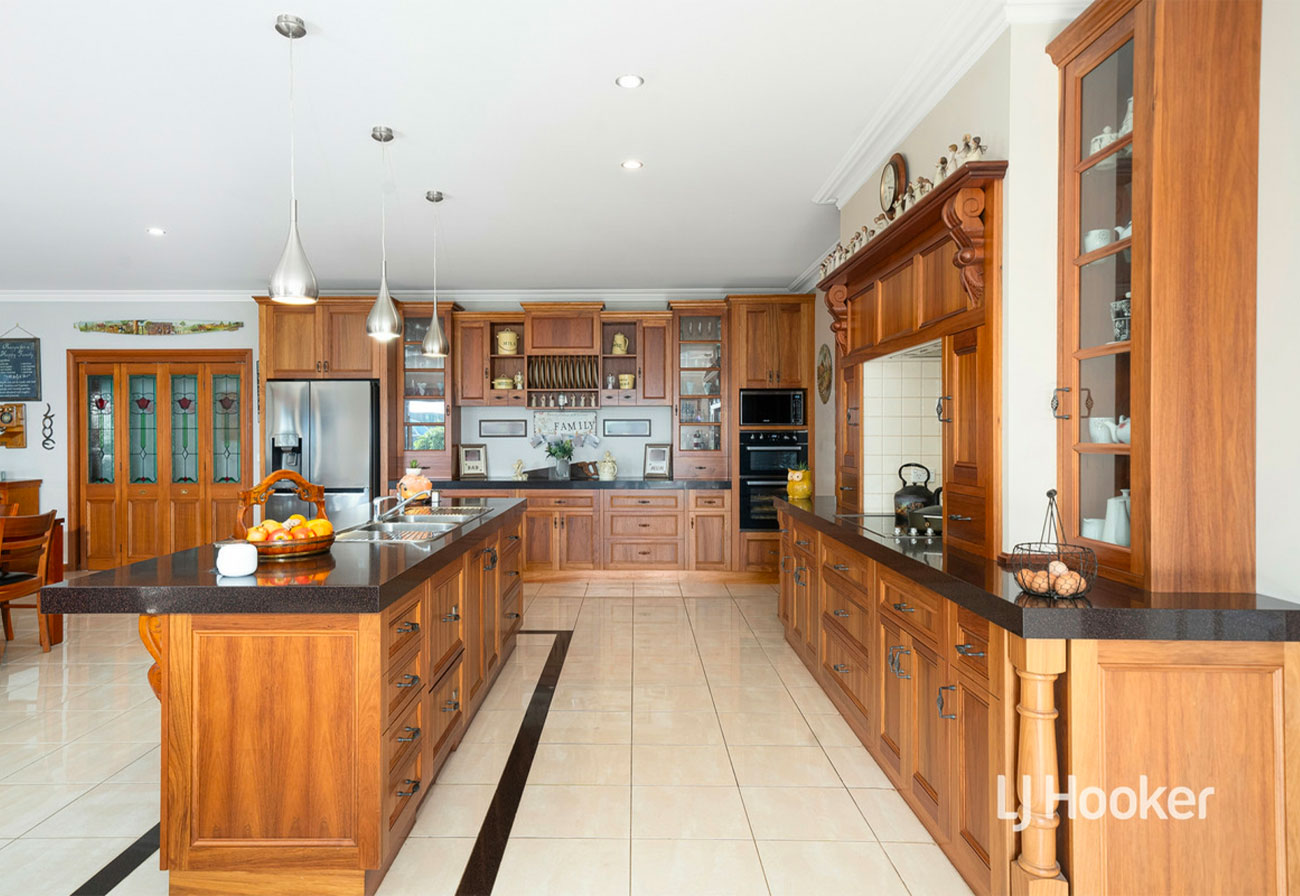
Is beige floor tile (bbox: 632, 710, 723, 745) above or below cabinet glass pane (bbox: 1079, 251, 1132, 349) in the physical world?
below

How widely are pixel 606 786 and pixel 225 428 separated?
6163 mm

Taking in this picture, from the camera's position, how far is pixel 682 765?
2.92m

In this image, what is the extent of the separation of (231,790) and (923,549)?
7.68 feet

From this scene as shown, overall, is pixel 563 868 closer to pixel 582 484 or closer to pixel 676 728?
pixel 676 728

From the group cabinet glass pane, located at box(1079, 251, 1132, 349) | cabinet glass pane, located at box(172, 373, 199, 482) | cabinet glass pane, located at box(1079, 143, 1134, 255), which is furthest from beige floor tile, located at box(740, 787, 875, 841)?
cabinet glass pane, located at box(172, 373, 199, 482)

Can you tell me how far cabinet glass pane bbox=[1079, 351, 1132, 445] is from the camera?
2.11 meters

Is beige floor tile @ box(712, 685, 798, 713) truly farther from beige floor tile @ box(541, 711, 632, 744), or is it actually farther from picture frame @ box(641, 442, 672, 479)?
picture frame @ box(641, 442, 672, 479)

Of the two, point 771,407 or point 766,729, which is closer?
point 766,729

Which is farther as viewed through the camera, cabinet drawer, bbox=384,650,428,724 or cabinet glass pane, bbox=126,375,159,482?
cabinet glass pane, bbox=126,375,159,482

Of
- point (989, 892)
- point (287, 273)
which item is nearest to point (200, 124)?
point (287, 273)

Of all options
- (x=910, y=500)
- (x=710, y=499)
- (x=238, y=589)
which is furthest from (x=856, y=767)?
(x=710, y=499)

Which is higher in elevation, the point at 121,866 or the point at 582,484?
the point at 582,484

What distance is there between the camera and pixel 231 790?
6.71ft

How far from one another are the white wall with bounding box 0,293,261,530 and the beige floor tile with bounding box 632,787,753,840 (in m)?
6.03
